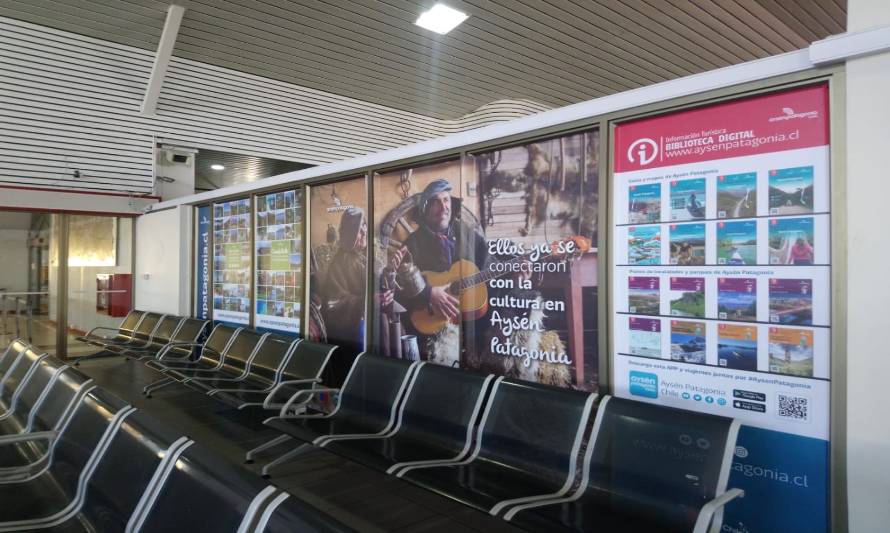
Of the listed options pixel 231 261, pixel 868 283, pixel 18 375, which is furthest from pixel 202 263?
pixel 868 283

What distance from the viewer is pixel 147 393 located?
553 centimetres

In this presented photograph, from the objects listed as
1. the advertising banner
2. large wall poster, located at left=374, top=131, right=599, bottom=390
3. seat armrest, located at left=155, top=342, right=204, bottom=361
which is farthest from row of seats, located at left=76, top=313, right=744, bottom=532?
the advertising banner

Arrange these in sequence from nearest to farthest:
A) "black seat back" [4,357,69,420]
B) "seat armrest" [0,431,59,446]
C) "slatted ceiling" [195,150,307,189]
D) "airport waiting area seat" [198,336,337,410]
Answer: "seat armrest" [0,431,59,446] < "black seat back" [4,357,69,420] < "airport waiting area seat" [198,336,337,410] < "slatted ceiling" [195,150,307,189]

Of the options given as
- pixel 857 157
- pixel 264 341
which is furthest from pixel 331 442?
pixel 857 157

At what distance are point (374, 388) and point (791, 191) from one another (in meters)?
2.66

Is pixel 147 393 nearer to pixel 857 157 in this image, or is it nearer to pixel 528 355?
pixel 528 355

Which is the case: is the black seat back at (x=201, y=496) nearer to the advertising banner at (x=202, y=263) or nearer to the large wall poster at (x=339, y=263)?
the large wall poster at (x=339, y=263)

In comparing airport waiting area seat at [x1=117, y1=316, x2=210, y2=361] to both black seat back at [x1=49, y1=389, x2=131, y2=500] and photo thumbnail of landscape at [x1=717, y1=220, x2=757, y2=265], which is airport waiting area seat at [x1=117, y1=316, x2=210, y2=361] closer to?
black seat back at [x1=49, y1=389, x2=131, y2=500]

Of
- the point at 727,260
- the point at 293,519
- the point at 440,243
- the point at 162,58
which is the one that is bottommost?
the point at 293,519

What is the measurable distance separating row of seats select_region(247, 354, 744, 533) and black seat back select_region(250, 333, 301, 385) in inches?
44.0

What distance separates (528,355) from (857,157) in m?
1.93

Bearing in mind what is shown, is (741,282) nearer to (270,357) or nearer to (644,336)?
(644,336)

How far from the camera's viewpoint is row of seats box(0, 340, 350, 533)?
1454mm

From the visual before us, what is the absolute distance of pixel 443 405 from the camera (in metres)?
3.25
